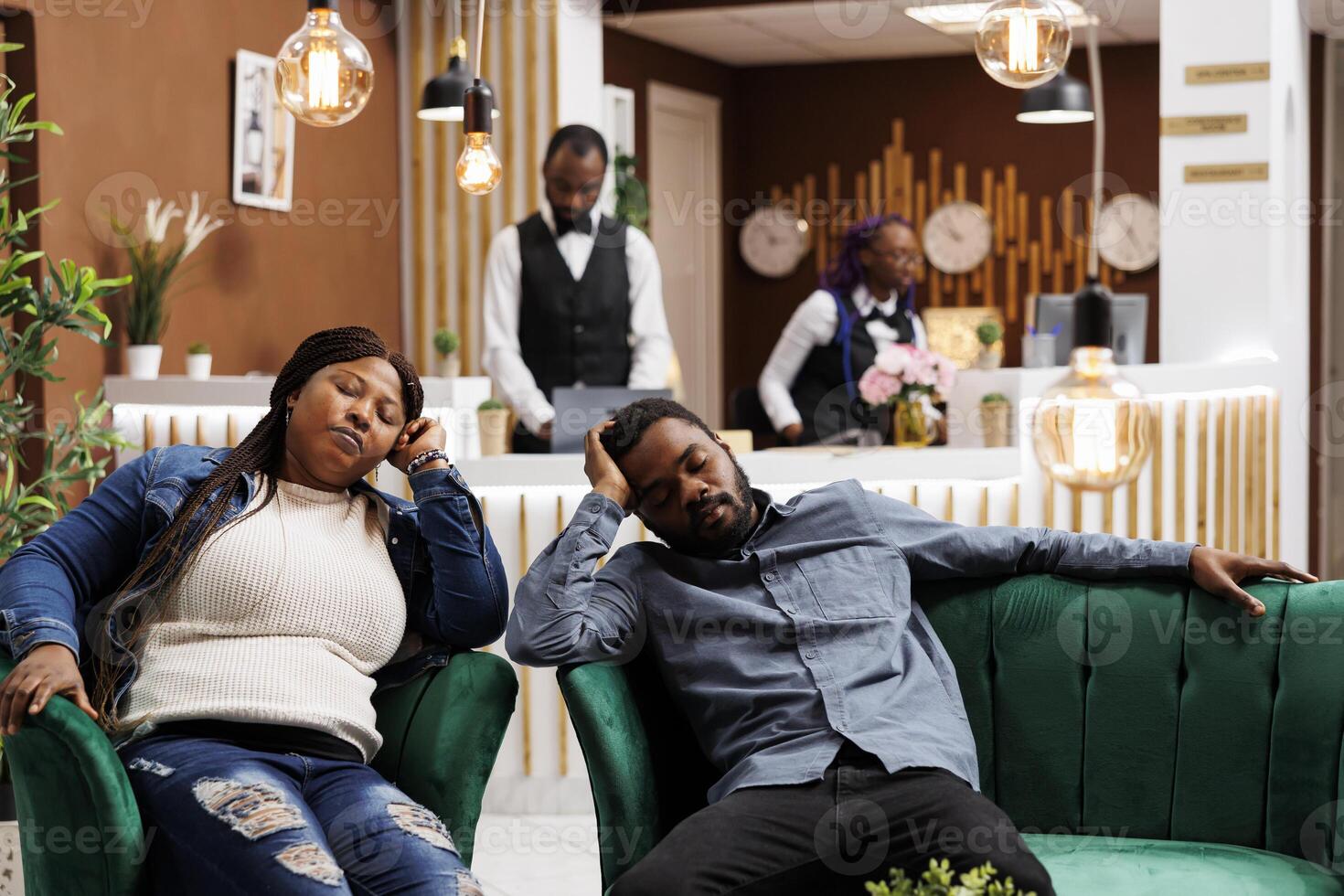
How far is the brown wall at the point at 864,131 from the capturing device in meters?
9.06

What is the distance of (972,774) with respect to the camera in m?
2.47

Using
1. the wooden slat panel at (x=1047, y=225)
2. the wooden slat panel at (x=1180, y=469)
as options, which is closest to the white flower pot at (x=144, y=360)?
the wooden slat panel at (x=1180, y=469)

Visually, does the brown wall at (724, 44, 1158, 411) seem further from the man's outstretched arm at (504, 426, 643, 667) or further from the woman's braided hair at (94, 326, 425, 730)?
the woman's braided hair at (94, 326, 425, 730)

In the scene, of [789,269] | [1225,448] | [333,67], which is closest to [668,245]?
[789,269]

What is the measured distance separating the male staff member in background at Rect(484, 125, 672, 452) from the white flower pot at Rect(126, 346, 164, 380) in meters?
1.14

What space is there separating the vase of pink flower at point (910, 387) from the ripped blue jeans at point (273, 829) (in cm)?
228

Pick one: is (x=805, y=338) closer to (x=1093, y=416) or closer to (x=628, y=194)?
(x=628, y=194)

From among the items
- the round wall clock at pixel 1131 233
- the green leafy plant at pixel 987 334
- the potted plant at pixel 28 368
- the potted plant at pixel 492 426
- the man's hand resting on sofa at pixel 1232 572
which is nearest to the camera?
the man's hand resting on sofa at pixel 1232 572

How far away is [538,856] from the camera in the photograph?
3908mm

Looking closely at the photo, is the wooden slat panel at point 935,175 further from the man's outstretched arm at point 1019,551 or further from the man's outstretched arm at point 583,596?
the man's outstretched arm at point 583,596

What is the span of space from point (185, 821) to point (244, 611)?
338mm

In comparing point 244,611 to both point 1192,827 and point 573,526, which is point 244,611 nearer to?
point 573,526

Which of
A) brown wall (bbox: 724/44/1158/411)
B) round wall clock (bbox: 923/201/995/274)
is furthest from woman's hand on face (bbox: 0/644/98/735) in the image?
round wall clock (bbox: 923/201/995/274)

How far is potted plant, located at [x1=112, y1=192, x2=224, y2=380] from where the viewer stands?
5.18m
